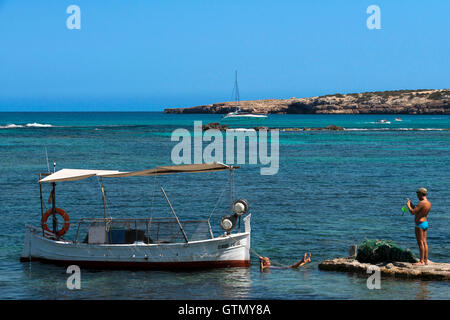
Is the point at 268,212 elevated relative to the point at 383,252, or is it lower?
lower

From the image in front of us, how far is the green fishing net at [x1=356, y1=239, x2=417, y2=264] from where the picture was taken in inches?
892

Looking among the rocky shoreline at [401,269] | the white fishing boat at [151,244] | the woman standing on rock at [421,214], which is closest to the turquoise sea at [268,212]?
the rocky shoreline at [401,269]

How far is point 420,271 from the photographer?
21.5m

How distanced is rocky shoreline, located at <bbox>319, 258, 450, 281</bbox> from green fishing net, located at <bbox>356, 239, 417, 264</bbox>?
304 mm

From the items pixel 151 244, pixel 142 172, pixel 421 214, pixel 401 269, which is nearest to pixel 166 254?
pixel 151 244

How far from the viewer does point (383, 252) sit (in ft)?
75.1

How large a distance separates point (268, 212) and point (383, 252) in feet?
48.5

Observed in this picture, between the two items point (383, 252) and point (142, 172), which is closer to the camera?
point (383, 252)

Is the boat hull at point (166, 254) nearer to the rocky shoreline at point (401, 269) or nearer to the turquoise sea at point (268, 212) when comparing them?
the turquoise sea at point (268, 212)

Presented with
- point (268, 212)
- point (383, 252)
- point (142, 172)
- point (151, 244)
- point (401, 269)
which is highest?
point (142, 172)

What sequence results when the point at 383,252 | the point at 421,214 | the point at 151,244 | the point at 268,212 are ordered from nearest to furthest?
the point at 421,214 < the point at 383,252 < the point at 151,244 < the point at 268,212

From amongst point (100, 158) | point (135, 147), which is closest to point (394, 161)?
point (100, 158)

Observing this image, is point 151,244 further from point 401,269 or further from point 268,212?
point 268,212
